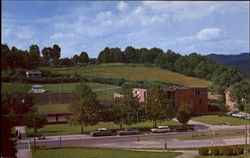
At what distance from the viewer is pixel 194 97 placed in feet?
144

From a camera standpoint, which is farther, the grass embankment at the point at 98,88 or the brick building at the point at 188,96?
the grass embankment at the point at 98,88

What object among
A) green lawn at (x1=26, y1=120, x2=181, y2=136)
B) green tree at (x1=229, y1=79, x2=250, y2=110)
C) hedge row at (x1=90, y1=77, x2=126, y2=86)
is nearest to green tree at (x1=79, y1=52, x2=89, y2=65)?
green lawn at (x1=26, y1=120, x2=181, y2=136)

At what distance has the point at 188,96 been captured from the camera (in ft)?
142

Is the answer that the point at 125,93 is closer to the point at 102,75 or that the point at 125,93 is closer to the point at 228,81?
the point at 102,75

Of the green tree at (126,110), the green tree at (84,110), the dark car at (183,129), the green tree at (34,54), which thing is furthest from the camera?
the green tree at (34,54)

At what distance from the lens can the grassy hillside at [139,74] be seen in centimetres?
5083

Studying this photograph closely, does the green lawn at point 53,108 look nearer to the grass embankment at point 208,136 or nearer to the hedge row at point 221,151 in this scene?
the grass embankment at point 208,136

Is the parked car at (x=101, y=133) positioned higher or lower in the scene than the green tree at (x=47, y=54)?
lower

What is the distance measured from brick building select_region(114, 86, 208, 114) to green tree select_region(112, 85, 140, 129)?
8.56m

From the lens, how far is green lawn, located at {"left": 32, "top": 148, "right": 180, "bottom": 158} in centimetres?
2002

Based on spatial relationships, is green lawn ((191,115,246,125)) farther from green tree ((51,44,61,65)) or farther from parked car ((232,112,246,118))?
green tree ((51,44,61,65))

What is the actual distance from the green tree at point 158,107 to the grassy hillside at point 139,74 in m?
16.8

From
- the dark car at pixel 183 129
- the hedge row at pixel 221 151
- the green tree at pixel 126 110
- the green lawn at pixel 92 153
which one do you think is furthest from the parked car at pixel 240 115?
the green lawn at pixel 92 153

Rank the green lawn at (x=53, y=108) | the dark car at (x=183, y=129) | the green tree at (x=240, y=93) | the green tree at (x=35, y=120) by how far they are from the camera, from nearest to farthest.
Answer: the green tree at (x=35, y=120) < the dark car at (x=183, y=129) < the green lawn at (x=53, y=108) < the green tree at (x=240, y=93)
